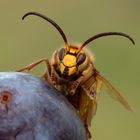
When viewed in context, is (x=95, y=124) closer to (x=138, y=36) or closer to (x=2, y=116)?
(x=138, y=36)

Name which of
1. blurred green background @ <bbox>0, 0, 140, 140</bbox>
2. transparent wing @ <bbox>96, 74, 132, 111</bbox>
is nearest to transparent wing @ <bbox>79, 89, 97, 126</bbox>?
transparent wing @ <bbox>96, 74, 132, 111</bbox>

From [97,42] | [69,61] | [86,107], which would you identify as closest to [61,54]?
[69,61]

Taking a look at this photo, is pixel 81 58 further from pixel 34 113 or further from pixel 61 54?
pixel 34 113

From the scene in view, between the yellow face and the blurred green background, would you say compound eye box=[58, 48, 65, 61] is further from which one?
the blurred green background

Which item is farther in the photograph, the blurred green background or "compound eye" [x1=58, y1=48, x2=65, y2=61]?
the blurred green background

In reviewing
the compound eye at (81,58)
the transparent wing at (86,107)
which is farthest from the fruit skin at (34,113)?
the compound eye at (81,58)

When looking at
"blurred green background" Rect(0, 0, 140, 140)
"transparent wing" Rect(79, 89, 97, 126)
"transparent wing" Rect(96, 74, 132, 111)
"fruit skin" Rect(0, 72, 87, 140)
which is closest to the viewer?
"fruit skin" Rect(0, 72, 87, 140)
